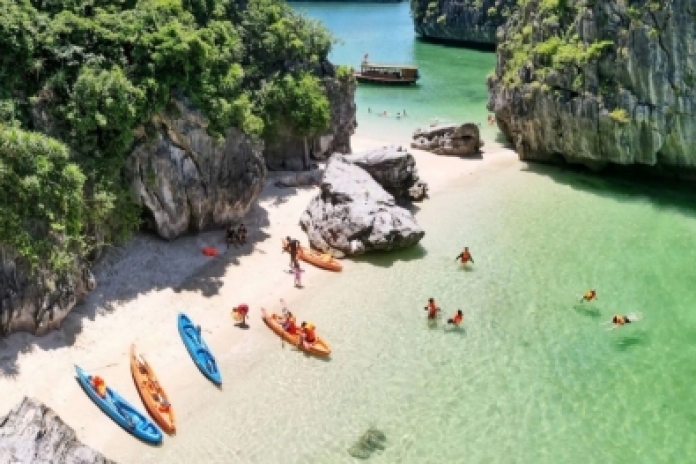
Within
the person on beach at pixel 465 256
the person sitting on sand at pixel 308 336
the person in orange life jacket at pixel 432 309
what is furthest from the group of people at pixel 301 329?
the person on beach at pixel 465 256

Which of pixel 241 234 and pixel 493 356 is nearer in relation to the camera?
pixel 493 356

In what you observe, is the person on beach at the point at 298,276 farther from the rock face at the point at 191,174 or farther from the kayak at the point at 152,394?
the kayak at the point at 152,394

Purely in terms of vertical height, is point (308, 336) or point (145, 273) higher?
point (145, 273)

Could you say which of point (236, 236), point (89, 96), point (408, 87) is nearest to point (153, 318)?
point (236, 236)

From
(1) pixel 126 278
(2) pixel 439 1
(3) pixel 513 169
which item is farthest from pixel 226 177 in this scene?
(2) pixel 439 1

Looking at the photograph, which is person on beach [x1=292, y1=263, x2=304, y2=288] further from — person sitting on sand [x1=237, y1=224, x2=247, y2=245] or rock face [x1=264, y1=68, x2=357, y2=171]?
rock face [x1=264, y1=68, x2=357, y2=171]

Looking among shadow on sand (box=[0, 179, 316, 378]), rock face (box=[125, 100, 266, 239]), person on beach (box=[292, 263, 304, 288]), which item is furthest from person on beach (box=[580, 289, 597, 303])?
rock face (box=[125, 100, 266, 239])

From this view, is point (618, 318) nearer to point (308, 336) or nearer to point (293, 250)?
point (308, 336)
